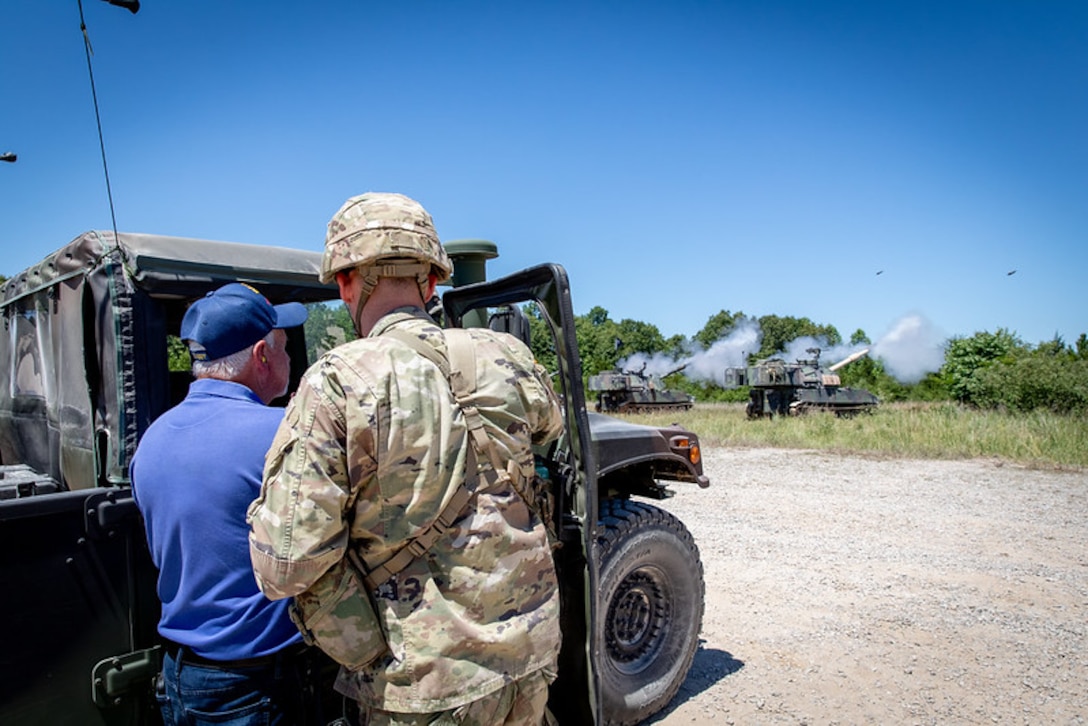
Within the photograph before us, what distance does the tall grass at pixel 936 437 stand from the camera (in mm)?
12727

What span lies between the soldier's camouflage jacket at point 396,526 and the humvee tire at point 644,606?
1.51 m

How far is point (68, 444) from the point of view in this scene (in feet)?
8.25

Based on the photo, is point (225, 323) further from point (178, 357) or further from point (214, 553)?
point (178, 357)

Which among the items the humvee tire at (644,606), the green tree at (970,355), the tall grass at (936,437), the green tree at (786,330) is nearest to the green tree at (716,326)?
the green tree at (786,330)

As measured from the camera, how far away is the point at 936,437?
14508 mm

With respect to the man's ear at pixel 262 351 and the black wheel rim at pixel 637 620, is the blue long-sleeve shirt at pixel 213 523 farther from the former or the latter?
the black wheel rim at pixel 637 620

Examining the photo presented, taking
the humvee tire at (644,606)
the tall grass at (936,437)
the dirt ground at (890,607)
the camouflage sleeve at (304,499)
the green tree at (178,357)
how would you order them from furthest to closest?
the tall grass at (936,437), the dirt ground at (890,607), the humvee tire at (644,606), the green tree at (178,357), the camouflage sleeve at (304,499)

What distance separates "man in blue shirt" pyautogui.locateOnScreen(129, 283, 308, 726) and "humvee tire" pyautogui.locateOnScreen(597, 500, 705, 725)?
1.61 m

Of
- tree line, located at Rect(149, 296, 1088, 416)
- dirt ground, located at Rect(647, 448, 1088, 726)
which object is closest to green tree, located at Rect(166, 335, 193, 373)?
tree line, located at Rect(149, 296, 1088, 416)

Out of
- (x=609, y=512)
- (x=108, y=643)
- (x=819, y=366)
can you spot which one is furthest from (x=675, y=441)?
(x=819, y=366)

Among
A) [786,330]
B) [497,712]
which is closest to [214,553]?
[497,712]

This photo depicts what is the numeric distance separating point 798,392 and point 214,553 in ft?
82.9

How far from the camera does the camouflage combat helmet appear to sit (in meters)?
1.76

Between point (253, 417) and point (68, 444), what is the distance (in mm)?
1163
